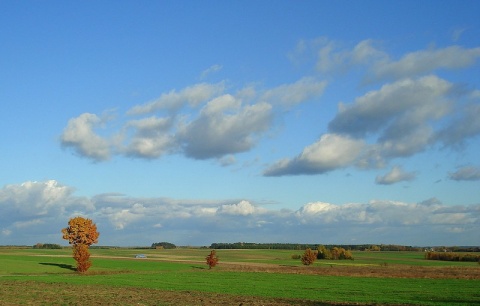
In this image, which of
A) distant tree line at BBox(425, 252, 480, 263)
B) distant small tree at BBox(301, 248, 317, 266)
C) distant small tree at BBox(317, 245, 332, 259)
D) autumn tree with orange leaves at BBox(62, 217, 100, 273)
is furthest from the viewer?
distant small tree at BBox(317, 245, 332, 259)

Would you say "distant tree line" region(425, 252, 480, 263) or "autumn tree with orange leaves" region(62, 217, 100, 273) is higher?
"autumn tree with orange leaves" region(62, 217, 100, 273)

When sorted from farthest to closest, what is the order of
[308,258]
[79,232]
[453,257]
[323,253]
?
[323,253] < [453,257] < [308,258] < [79,232]

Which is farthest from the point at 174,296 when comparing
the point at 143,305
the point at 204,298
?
the point at 143,305

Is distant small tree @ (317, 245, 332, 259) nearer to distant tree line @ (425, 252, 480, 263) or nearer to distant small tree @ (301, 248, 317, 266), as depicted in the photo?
distant tree line @ (425, 252, 480, 263)

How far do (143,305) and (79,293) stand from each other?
1172 centimetres

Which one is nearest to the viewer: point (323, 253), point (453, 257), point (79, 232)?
point (79, 232)

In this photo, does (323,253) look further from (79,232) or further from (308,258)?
(79,232)

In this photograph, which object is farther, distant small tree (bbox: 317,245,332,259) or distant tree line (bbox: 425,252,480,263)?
distant small tree (bbox: 317,245,332,259)

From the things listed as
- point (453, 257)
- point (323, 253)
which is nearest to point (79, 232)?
point (323, 253)

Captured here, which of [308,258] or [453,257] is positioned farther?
[453,257]

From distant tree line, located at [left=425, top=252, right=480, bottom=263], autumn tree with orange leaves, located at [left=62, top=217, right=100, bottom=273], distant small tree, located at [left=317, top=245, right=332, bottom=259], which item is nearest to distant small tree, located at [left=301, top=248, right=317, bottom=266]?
distant small tree, located at [left=317, top=245, right=332, bottom=259]

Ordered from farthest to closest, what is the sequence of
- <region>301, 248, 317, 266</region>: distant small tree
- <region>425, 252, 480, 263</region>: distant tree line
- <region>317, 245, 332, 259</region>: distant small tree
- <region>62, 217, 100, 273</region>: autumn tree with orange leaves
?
<region>317, 245, 332, 259</region>: distant small tree
<region>425, 252, 480, 263</region>: distant tree line
<region>301, 248, 317, 266</region>: distant small tree
<region>62, 217, 100, 273</region>: autumn tree with orange leaves

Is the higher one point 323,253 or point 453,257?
point 323,253

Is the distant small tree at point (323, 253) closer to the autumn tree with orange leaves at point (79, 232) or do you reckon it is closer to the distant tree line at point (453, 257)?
the distant tree line at point (453, 257)
